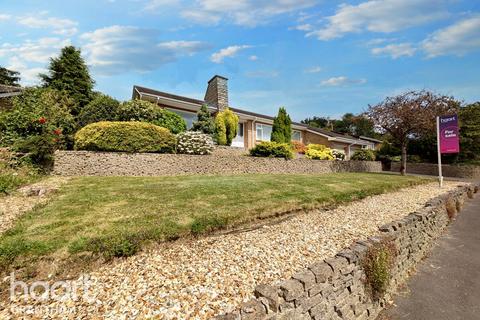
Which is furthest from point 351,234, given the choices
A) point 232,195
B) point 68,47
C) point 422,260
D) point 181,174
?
point 68,47

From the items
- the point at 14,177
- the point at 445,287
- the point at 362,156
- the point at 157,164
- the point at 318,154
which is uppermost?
the point at 318,154

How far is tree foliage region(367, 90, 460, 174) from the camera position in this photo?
1616 cm

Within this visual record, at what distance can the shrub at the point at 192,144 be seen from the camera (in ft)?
39.1

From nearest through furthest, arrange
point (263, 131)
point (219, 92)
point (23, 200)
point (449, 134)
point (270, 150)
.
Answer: point (23, 200) < point (449, 134) < point (270, 150) < point (219, 92) < point (263, 131)

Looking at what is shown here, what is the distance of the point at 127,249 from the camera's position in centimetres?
357

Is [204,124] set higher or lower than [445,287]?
higher

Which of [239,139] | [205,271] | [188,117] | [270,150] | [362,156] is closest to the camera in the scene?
[205,271]

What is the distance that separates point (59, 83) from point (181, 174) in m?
15.2

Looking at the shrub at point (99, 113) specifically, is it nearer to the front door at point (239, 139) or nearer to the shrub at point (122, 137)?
the shrub at point (122, 137)

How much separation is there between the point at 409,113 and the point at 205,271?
706 inches

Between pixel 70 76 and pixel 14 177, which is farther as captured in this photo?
pixel 70 76

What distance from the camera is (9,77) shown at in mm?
27672

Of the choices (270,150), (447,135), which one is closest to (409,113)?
(447,135)

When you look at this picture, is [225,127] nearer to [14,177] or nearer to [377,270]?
[14,177]
